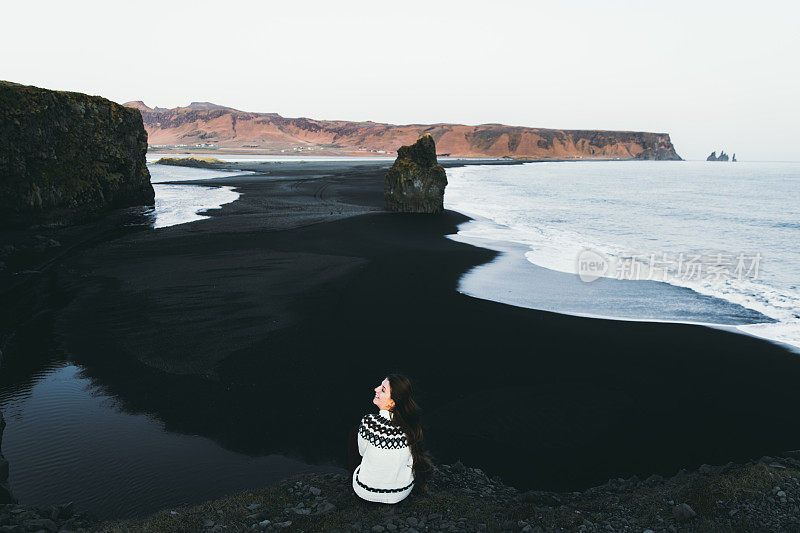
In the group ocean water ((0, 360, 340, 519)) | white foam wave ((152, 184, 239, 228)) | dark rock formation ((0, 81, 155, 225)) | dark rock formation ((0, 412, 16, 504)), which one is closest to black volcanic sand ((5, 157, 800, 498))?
ocean water ((0, 360, 340, 519))

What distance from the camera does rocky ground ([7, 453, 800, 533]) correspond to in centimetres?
433

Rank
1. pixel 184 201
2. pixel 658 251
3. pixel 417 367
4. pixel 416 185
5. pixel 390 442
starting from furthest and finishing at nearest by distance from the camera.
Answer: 1. pixel 184 201
2. pixel 416 185
3. pixel 658 251
4. pixel 417 367
5. pixel 390 442

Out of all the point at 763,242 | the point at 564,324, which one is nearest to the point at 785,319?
the point at 564,324

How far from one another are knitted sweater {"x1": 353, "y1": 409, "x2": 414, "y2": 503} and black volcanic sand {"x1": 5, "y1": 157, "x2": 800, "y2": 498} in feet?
5.63

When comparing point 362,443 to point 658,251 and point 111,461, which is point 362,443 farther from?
point 658,251

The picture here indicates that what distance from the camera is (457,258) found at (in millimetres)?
18031

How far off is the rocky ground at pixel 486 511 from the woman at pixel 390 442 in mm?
202

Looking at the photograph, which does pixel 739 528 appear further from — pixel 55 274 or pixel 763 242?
pixel 763 242

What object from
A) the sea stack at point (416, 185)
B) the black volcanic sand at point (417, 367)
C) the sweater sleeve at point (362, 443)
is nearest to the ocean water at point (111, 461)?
the black volcanic sand at point (417, 367)

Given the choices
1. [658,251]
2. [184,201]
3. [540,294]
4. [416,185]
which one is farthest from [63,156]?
[658,251]

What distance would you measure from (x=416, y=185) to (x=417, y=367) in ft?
73.3

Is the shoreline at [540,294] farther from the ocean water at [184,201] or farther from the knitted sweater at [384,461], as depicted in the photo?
the ocean water at [184,201]

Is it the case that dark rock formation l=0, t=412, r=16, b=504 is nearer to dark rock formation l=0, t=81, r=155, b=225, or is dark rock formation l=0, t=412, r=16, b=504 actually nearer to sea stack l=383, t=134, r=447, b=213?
dark rock formation l=0, t=81, r=155, b=225

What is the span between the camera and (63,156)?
24250 millimetres
